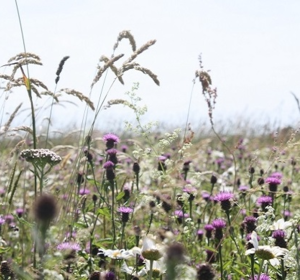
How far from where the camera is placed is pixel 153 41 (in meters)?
2.43

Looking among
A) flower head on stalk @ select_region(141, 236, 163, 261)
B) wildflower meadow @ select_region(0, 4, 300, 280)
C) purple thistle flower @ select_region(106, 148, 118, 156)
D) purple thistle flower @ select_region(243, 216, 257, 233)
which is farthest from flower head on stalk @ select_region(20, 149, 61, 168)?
purple thistle flower @ select_region(106, 148, 118, 156)

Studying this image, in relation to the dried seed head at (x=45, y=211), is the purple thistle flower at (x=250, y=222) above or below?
below

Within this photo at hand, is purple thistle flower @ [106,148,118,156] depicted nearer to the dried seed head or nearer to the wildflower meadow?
the wildflower meadow

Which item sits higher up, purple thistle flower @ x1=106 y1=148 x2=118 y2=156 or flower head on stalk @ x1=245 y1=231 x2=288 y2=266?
purple thistle flower @ x1=106 y1=148 x2=118 y2=156

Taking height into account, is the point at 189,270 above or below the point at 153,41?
below

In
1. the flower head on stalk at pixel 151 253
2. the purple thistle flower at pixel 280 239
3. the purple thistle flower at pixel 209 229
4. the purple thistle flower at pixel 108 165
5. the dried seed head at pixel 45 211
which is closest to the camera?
the dried seed head at pixel 45 211

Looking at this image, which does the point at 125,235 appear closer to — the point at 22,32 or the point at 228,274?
the point at 228,274

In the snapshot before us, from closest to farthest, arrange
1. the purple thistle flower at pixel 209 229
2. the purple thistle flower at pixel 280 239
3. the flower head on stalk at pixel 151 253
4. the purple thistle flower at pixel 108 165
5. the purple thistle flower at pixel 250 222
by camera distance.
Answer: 1. the flower head on stalk at pixel 151 253
2. the purple thistle flower at pixel 280 239
3. the purple thistle flower at pixel 250 222
4. the purple thistle flower at pixel 209 229
5. the purple thistle flower at pixel 108 165

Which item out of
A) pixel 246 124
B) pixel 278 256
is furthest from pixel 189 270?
pixel 246 124

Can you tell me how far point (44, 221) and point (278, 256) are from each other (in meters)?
1.22

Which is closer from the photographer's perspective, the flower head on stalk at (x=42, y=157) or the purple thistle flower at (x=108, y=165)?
the flower head on stalk at (x=42, y=157)

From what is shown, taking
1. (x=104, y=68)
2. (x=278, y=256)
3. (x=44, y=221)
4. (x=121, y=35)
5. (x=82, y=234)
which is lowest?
(x=278, y=256)

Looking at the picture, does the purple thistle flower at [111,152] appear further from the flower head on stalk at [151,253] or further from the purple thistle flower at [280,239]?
the flower head on stalk at [151,253]

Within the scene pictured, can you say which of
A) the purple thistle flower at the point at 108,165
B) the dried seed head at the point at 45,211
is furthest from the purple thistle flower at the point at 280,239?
the dried seed head at the point at 45,211
